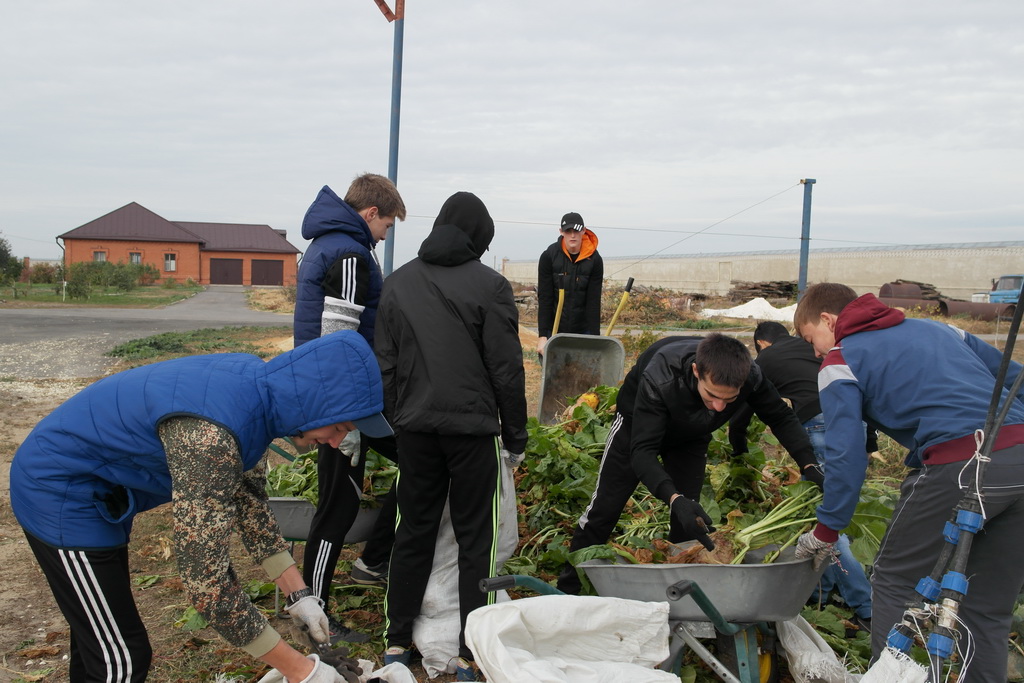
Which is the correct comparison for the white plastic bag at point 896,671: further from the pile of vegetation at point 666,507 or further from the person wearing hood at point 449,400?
the person wearing hood at point 449,400

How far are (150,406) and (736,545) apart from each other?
186cm

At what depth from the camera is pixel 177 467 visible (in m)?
1.85

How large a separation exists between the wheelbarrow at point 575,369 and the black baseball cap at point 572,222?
0.64 metres

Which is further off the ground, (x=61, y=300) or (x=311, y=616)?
(x=311, y=616)

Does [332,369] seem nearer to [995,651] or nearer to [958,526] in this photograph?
[958,526]

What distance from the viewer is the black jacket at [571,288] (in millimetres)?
6066

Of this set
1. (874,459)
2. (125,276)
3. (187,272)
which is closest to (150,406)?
(874,459)

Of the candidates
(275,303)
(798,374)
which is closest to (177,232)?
(275,303)

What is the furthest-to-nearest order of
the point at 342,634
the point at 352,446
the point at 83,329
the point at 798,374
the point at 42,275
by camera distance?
the point at 42,275 < the point at 83,329 < the point at 798,374 < the point at 342,634 < the point at 352,446

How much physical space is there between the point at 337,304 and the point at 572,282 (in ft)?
10.4

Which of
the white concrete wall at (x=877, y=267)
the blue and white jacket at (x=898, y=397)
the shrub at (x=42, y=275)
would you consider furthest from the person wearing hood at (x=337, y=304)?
the shrub at (x=42, y=275)

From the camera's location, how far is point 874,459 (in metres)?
5.39

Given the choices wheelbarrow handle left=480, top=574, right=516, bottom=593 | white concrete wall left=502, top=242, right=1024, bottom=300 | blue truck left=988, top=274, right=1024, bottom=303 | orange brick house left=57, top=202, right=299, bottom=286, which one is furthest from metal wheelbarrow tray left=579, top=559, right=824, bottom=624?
orange brick house left=57, top=202, right=299, bottom=286

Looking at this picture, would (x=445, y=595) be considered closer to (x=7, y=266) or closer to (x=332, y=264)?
(x=332, y=264)
